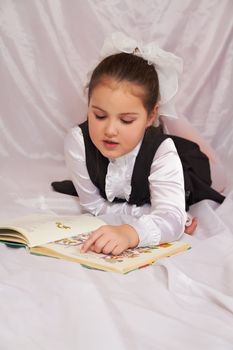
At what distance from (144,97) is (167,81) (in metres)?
0.12

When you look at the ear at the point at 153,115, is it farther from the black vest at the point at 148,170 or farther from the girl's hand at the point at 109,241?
the girl's hand at the point at 109,241

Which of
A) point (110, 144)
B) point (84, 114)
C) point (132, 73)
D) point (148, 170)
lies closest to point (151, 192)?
point (148, 170)

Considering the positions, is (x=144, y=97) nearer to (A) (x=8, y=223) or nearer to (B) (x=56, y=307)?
(A) (x=8, y=223)

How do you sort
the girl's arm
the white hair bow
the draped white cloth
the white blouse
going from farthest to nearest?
1. the girl's arm
2. the white hair bow
3. the white blouse
4. the draped white cloth

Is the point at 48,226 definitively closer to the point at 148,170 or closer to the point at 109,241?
the point at 109,241

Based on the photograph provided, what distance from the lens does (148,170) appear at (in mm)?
1425

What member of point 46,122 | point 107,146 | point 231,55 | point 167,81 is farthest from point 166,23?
point 107,146

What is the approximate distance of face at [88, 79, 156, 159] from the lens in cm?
129

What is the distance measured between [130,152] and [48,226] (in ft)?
1.06

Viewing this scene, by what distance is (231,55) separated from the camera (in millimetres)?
2041

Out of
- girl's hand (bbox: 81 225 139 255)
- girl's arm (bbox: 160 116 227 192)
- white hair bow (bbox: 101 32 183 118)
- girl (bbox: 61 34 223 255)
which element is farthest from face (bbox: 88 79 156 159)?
girl's arm (bbox: 160 116 227 192)

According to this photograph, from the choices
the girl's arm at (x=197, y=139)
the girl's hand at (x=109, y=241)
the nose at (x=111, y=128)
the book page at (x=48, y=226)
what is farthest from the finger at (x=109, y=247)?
the girl's arm at (x=197, y=139)

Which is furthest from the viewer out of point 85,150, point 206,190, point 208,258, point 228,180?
point 228,180

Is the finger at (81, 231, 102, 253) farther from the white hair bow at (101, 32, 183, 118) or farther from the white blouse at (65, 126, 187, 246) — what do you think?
the white hair bow at (101, 32, 183, 118)
